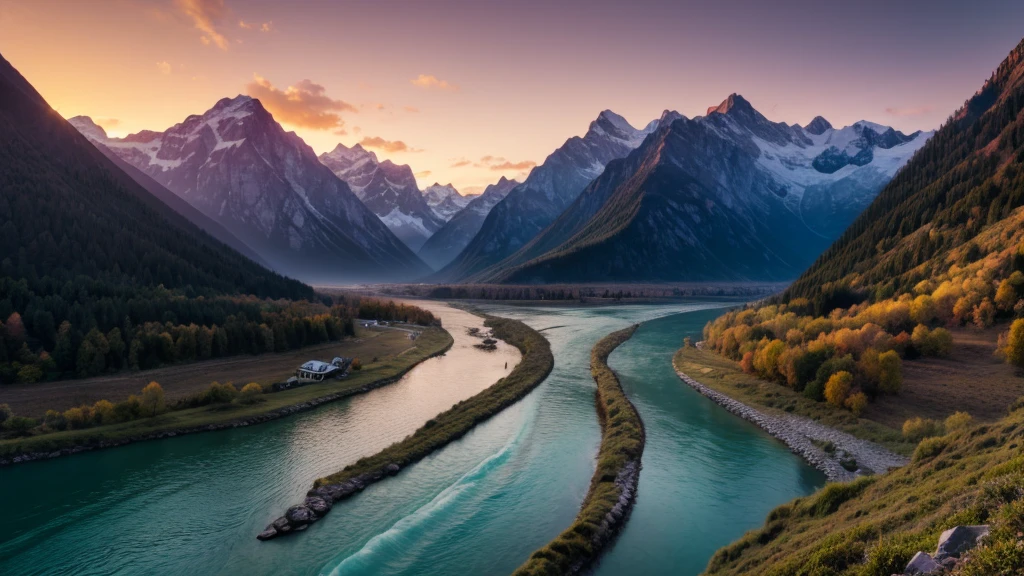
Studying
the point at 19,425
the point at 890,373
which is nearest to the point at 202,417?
the point at 19,425

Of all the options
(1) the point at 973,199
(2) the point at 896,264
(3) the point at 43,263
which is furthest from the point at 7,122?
(1) the point at 973,199

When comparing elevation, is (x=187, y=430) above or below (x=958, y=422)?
below

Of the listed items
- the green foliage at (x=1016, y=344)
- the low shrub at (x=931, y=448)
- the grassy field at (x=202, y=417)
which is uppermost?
the green foliage at (x=1016, y=344)

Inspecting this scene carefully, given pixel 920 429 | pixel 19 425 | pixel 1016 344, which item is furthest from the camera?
pixel 1016 344

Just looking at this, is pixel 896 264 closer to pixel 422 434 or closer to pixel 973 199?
pixel 973 199

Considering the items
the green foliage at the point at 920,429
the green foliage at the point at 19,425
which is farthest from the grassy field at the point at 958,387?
the green foliage at the point at 19,425

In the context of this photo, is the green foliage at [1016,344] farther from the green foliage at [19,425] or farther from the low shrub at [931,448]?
the green foliage at [19,425]

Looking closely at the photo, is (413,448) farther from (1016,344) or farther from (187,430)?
(1016,344)
